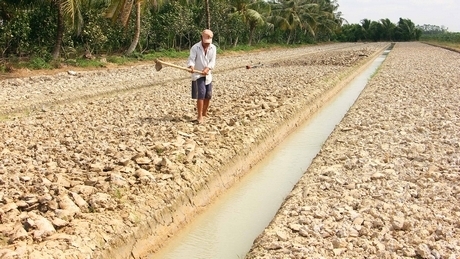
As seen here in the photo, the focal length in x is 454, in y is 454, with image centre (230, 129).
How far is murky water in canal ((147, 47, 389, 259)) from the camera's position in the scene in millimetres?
4625

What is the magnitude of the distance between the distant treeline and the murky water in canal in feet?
38.1

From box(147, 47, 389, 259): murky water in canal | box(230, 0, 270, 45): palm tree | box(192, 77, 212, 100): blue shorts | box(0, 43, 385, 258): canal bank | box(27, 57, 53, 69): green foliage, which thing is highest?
box(230, 0, 270, 45): palm tree

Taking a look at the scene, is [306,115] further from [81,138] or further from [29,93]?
[29,93]

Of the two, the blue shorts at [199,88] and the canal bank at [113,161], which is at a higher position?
the blue shorts at [199,88]

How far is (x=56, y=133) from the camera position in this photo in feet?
23.6

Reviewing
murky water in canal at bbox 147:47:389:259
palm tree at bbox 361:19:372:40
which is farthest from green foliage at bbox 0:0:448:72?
palm tree at bbox 361:19:372:40

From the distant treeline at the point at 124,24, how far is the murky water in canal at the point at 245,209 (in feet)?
38.1


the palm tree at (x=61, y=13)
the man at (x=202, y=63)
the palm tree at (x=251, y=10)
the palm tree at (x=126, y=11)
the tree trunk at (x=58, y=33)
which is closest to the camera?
the man at (x=202, y=63)

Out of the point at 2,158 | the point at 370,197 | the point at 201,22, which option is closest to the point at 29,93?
the point at 2,158

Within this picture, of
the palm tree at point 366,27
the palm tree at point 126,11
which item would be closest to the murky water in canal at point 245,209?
the palm tree at point 126,11

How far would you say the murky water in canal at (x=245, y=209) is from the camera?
4.62 m

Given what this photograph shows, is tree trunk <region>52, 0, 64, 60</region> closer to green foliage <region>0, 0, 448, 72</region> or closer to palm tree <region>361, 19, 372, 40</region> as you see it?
green foliage <region>0, 0, 448, 72</region>

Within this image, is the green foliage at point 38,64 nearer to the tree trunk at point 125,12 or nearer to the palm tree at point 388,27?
the tree trunk at point 125,12

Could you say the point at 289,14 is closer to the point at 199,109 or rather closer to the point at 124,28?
the point at 124,28
